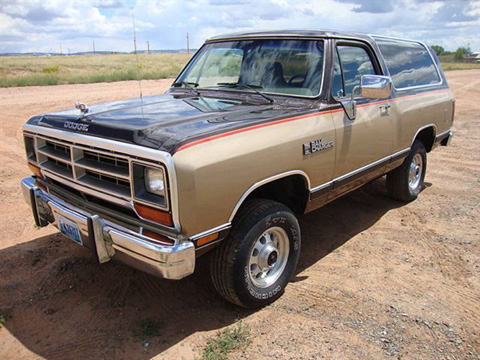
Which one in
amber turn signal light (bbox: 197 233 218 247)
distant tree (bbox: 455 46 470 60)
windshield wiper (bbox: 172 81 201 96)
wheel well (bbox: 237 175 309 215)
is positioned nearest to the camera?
amber turn signal light (bbox: 197 233 218 247)

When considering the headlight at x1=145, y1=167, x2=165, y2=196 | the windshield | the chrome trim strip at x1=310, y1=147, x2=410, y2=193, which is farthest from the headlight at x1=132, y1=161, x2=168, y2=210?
the windshield

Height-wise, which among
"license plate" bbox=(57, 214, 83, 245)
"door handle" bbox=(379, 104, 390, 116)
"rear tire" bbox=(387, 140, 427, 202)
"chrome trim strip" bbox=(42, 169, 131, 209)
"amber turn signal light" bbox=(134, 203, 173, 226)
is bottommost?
"rear tire" bbox=(387, 140, 427, 202)

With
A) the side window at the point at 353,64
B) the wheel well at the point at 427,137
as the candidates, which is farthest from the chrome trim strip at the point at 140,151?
the wheel well at the point at 427,137

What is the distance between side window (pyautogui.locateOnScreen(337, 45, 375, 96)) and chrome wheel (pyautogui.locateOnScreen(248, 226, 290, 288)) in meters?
1.55

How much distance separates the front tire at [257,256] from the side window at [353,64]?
1517 mm

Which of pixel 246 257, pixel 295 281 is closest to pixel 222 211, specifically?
pixel 246 257

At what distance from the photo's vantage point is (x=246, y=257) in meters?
3.08

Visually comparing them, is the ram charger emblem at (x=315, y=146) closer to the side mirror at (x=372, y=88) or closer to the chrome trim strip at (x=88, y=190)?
the side mirror at (x=372, y=88)

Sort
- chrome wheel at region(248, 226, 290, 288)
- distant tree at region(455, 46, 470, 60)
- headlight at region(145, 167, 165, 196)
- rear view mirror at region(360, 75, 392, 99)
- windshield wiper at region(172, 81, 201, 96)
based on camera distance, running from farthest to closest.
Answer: distant tree at region(455, 46, 470, 60) → windshield wiper at region(172, 81, 201, 96) → rear view mirror at region(360, 75, 392, 99) → chrome wheel at region(248, 226, 290, 288) → headlight at region(145, 167, 165, 196)

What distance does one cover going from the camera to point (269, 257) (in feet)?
11.2

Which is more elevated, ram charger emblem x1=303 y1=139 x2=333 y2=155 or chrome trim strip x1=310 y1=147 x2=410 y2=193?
ram charger emblem x1=303 y1=139 x2=333 y2=155

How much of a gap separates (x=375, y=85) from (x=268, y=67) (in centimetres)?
99

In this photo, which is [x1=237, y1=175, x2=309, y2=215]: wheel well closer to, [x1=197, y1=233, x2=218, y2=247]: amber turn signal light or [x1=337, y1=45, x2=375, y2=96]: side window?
[x1=197, y1=233, x2=218, y2=247]: amber turn signal light

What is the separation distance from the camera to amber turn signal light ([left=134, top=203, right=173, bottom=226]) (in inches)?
104
